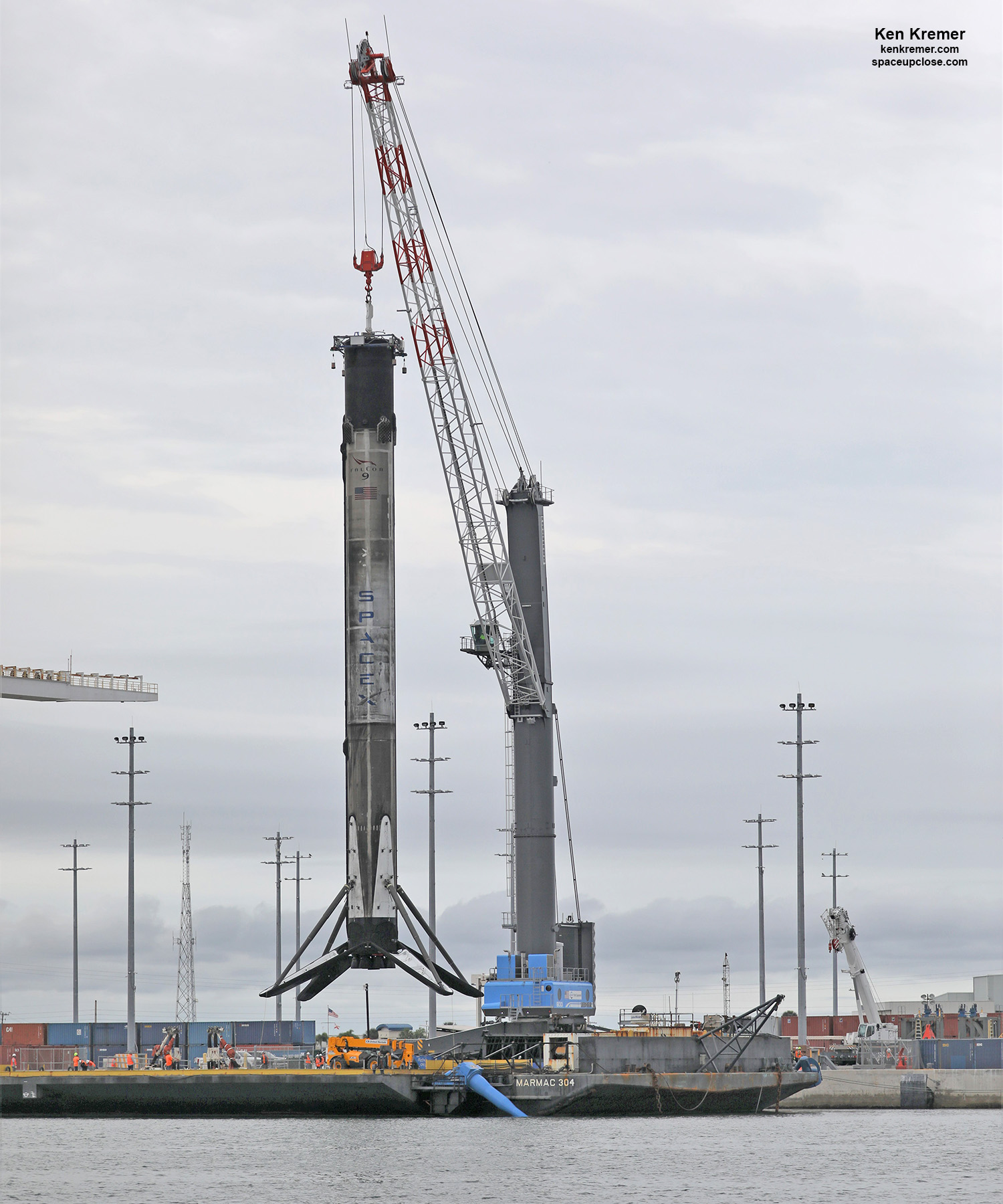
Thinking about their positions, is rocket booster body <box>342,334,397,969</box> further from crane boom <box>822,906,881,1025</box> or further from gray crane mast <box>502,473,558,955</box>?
crane boom <box>822,906,881,1025</box>

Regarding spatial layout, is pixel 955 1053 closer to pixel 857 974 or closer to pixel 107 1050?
pixel 857 974

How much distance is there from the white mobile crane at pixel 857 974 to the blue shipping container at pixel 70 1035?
48.7m

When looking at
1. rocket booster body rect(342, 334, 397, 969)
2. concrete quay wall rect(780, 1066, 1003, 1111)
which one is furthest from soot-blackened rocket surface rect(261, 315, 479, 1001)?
concrete quay wall rect(780, 1066, 1003, 1111)

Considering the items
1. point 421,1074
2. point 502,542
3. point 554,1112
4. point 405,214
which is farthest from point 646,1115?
point 405,214

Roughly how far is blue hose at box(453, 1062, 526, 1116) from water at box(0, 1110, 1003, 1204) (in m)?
0.99

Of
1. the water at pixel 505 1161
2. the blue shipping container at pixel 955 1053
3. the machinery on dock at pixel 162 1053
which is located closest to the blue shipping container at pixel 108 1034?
the machinery on dock at pixel 162 1053

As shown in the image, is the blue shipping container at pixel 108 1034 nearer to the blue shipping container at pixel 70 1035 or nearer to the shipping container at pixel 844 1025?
the blue shipping container at pixel 70 1035

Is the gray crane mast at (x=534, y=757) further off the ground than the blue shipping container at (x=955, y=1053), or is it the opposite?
the gray crane mast at (x=534, y=757)

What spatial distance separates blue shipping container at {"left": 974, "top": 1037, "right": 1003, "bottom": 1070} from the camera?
122 metres

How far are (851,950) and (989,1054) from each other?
10368mm

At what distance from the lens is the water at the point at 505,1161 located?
64.2 meters

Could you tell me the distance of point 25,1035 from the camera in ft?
432

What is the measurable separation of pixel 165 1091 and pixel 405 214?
1853 inches

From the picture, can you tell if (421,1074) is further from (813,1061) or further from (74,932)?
(74,932)
